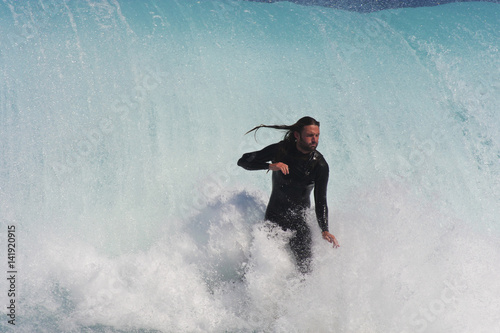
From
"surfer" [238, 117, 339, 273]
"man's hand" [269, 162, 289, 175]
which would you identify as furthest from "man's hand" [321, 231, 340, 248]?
"man's hand" [269, 162, 289, 175]

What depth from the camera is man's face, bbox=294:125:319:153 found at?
3468mm

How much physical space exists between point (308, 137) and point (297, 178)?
0.45 meters

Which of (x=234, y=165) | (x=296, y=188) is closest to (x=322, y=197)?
(x=296, y=188)

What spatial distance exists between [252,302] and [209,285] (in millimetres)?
579

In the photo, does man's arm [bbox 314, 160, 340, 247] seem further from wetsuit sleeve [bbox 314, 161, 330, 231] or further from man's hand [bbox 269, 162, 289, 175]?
man's hand [bbox 269, 162, 289, 175]

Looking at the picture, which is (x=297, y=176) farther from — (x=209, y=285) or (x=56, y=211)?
(x=56, y=211)

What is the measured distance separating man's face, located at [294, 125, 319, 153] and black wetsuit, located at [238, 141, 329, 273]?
127 millimetres

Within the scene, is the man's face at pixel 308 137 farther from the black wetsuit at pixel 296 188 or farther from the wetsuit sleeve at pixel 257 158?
the wetsuit sleeve at pixel 257 158

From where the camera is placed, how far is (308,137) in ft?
11.4

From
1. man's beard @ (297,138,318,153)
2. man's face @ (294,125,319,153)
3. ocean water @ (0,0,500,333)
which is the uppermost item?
man's face @ (294,125,319,153)

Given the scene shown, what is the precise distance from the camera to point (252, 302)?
411 centimetres

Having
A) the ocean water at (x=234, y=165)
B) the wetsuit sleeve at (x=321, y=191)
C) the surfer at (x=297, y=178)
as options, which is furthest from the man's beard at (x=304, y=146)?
the ocean water at (x=234, y=165)

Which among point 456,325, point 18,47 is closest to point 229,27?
point 18,47

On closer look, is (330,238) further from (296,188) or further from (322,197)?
(296,188)
